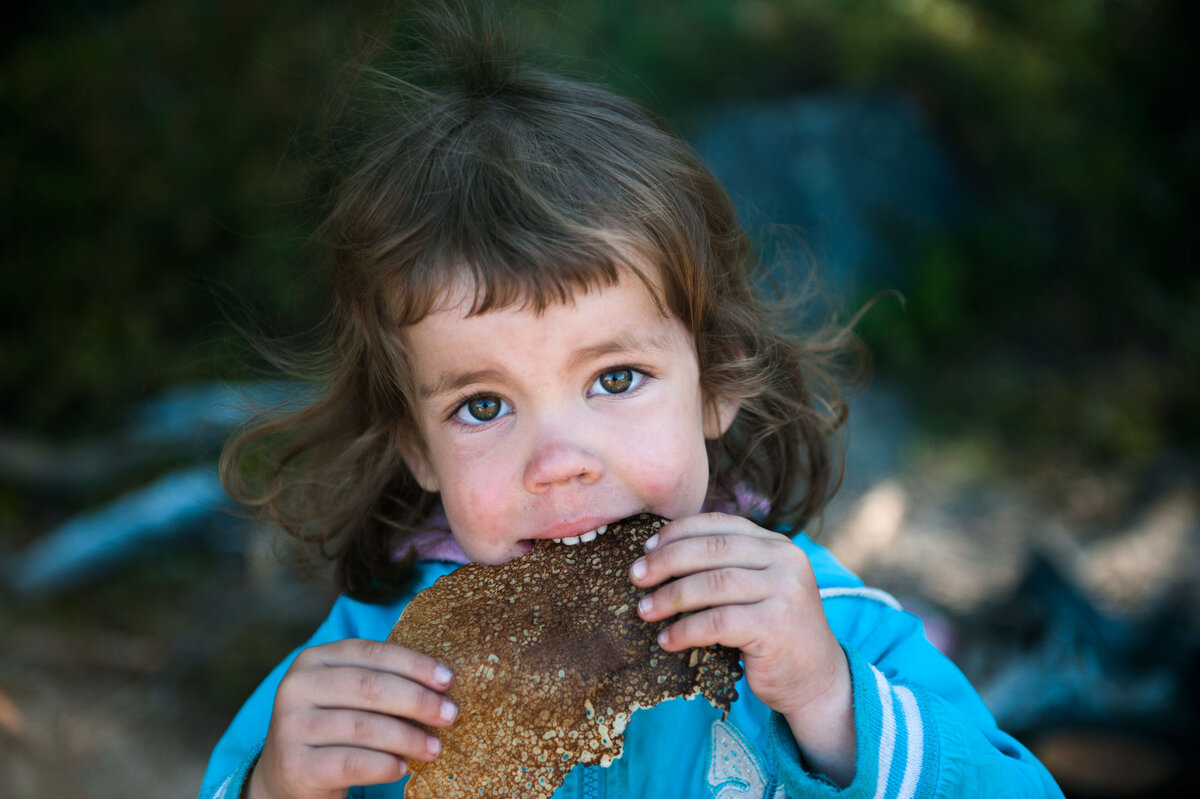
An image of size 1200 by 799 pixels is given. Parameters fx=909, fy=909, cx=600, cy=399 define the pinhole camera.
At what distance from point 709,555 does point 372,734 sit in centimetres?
62

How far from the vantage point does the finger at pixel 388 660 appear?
4.96ft

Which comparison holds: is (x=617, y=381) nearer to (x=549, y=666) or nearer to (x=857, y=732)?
(x=549, y=666)

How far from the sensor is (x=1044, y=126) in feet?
18.2

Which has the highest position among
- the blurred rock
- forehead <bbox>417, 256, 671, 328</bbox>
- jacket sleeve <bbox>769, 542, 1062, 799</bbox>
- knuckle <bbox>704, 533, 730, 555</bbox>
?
the blurred rock

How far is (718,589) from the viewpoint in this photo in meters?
1.43

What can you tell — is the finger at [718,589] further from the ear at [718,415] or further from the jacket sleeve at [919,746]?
the ear at [718,415]

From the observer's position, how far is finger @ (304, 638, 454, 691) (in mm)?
1511

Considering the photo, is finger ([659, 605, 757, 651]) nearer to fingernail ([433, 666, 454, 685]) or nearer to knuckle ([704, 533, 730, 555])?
knuckle ([704, 533, 730, 555])

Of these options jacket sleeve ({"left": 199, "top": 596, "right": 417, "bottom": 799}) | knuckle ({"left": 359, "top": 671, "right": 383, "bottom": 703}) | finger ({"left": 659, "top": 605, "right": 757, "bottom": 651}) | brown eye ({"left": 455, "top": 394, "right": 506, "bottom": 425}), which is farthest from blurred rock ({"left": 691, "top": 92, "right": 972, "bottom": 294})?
knuckle ({"left": 359, "top": 671, "right": 383, "bottom": 703})

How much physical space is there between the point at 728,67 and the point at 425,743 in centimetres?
553

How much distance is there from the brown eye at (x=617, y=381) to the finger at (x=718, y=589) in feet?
1.20

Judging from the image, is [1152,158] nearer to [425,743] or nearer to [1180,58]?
[1180,58]

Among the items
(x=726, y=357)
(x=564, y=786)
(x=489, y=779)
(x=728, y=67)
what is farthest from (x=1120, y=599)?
(x=728, y=67)

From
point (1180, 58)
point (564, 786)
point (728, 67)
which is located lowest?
point (564, 786)
